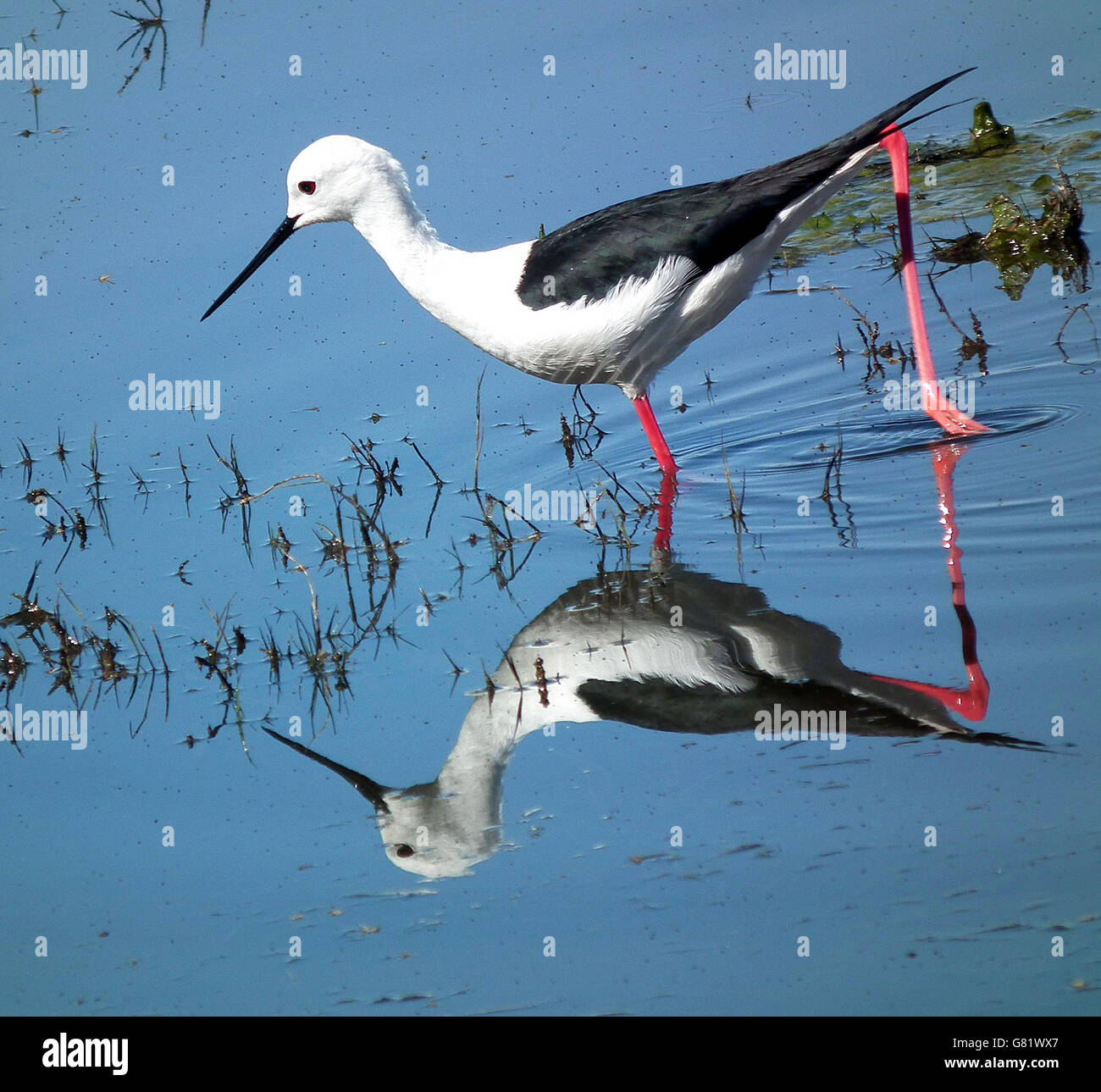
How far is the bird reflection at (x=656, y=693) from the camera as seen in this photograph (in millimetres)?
4430

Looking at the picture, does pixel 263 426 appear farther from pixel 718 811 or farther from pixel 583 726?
pixel 718 811

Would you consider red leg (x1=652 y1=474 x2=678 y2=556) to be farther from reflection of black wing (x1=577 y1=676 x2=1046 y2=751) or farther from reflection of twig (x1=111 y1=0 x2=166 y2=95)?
reflection of twig (x1=111 y1=0 x2=166 y2=95)

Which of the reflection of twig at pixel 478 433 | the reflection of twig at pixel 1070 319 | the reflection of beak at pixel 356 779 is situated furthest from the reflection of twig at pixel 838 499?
the reflection of beak at pixel 356 779

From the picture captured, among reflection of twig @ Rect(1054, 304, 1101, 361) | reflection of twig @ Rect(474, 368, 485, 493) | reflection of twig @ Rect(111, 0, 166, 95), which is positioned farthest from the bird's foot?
reflection of twig @ Rect(111, 0, 166, 95)

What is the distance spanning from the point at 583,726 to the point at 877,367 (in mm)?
3396

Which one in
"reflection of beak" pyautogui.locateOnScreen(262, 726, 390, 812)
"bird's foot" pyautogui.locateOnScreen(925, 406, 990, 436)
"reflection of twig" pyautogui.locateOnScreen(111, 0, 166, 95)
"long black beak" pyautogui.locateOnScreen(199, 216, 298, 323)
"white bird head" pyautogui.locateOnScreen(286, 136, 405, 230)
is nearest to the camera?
"reflection of beak" pyautogui.locateOnScreen(262, 726, 390, 812)

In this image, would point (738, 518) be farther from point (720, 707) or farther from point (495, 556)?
point (720, 707)

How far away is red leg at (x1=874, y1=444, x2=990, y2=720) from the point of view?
4504 mm

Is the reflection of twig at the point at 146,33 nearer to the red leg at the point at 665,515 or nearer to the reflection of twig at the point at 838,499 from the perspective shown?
the red leg at the point at 665,515

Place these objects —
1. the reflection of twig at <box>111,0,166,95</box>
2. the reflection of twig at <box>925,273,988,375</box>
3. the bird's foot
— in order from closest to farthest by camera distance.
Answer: the bird's foot
the reflection of twig at <box>925,273,988,375</box>
the reflection of twig at <box>111,0,166,95</box>

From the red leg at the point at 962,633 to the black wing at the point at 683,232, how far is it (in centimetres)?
133

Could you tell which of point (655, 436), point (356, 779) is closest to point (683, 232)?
point (655, 436)

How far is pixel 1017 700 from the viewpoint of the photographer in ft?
14.7

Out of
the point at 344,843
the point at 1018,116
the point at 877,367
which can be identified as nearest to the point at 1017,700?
the point at 344,843
